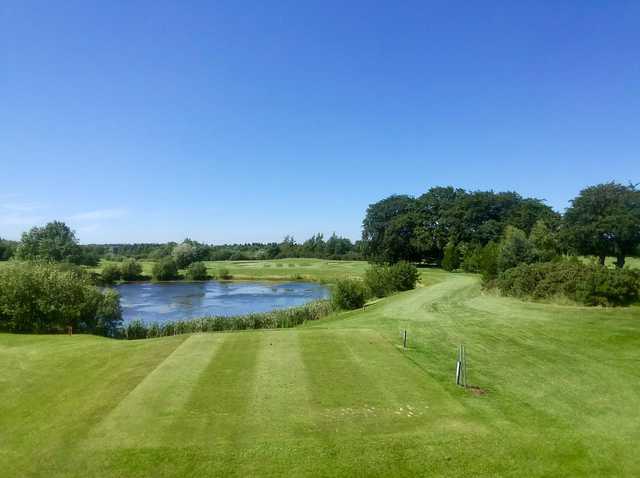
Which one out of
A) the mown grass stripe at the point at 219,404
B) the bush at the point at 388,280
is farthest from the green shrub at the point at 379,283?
the mown grass stripe at the point at 219,404

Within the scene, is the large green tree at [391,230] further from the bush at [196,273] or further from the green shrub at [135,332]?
the green shrub at [135,332]

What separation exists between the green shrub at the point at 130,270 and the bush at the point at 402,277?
5374 cm

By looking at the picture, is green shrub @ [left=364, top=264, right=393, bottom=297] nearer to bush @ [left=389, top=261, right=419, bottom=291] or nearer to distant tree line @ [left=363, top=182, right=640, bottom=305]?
bush @ [left=389, top=261, right=419, bottom=291]

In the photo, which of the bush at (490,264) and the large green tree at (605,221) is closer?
the bush at (490,264)

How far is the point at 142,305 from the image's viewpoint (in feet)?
154

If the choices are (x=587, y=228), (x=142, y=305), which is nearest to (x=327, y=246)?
(x=142, y=305)

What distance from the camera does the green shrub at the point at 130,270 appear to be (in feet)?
252

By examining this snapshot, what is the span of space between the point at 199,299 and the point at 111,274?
30.4 metres

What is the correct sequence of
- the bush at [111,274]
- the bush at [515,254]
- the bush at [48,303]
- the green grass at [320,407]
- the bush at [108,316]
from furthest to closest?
1. the bush at [111,274]
2. the bush at [515,254]
3. the bush at [108,316]
4. the bush at [48,303]
5. the green grass at [320,407]

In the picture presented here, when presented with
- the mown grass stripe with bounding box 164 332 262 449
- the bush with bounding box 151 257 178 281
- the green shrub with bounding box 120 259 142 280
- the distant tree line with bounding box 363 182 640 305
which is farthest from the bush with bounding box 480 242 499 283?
the green shrub with bounding box 120 259 142 280

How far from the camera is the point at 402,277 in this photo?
41.5m

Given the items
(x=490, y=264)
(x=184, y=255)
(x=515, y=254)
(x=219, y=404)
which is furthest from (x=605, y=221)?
(x=184, y=255)

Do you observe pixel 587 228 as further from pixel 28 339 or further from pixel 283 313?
pixel 28 339

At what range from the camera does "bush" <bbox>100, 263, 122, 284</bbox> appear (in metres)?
72.4
